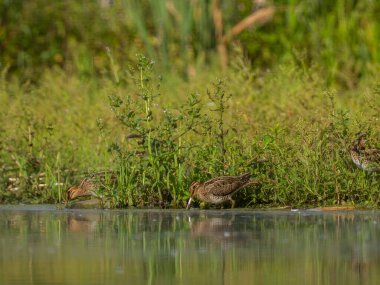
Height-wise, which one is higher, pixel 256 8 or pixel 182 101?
pixel 256 8

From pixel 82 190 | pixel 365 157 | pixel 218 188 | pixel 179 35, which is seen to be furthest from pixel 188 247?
pixel 179 35

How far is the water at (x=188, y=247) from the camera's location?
6.65 m

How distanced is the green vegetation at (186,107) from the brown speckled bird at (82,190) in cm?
17

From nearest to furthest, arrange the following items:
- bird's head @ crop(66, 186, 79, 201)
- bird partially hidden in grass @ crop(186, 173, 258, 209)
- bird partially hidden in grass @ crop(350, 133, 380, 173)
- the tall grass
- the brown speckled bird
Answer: bird partially hidden in grass @ crop(186, 173, 258, 209) < bird partially hidden in grass @ crop(350, 133, 380, 173) < the tall grass < the brown speckled bird < bird's head @ crop(66, 186, 79, 201)

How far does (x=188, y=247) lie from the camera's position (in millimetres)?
7734

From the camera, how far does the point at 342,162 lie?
33.1ft

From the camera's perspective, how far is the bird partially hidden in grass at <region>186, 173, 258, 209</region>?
380 inches

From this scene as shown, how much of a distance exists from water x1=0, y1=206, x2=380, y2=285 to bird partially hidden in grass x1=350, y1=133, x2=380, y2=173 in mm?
455

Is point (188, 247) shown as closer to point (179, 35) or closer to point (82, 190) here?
point (82, 190)

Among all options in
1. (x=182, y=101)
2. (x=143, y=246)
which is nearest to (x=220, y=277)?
(x=143, y=246)

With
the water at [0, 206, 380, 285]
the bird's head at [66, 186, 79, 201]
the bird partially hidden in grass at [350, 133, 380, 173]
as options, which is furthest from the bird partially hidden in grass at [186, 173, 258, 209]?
the bird's head at [66, 186, 79, 201]

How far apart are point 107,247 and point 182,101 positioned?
5.59 meters

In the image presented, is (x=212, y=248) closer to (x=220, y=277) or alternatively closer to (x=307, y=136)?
(x=220, y=277)

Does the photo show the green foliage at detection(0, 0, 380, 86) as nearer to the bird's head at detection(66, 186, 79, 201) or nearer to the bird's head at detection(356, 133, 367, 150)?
the bird's head at detection(356, 133, 367, 150)
